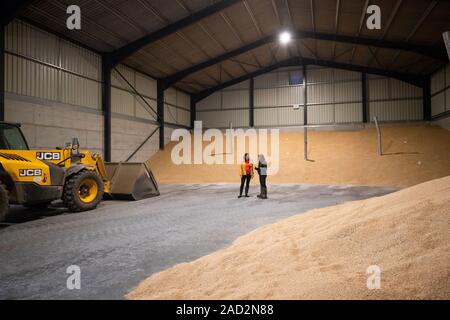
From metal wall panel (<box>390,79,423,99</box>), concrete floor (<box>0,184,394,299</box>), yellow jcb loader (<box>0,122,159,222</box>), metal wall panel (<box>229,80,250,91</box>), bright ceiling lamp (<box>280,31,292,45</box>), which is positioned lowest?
concrete floor (<box>0,184,394,299</box>)

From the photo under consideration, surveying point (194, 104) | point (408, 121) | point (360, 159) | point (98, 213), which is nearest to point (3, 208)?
point (98, 213)

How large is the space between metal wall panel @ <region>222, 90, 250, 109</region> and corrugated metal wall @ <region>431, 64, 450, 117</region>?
15.3 meters

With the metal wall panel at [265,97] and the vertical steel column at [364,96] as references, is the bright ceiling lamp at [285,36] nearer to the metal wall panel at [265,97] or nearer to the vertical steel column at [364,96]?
the metal wall panel at [265,97]

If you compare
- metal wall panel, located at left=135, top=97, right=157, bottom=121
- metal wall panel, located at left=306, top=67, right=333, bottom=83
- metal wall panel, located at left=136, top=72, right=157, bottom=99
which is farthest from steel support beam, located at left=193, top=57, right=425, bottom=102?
metal wall panel, located at left=135, top=97, right=157, bottom=121

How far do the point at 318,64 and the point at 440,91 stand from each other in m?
9.70

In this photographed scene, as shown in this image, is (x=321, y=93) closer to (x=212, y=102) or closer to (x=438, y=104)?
(x=438, y=104)

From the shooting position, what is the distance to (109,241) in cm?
566

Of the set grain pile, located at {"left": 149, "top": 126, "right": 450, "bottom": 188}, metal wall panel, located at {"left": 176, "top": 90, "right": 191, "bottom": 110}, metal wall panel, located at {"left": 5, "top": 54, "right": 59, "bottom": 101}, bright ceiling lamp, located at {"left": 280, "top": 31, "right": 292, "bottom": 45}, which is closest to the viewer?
metal wall panel, located at {"left": 5, "top": 54, "right": 59, "bottom": 101}

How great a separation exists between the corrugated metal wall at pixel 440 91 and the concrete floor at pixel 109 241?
60.7 ft

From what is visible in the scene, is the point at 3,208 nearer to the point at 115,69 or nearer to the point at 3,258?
the point at 3,258

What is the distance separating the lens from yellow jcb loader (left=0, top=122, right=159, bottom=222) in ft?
24.0

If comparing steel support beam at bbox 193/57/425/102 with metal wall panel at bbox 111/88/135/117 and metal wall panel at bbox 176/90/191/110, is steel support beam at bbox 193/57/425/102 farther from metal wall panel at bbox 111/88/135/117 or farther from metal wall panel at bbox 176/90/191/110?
metal wall panel at bbox 111/88/135/117

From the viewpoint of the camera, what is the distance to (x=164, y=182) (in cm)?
2045

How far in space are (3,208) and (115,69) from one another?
51.1ft
